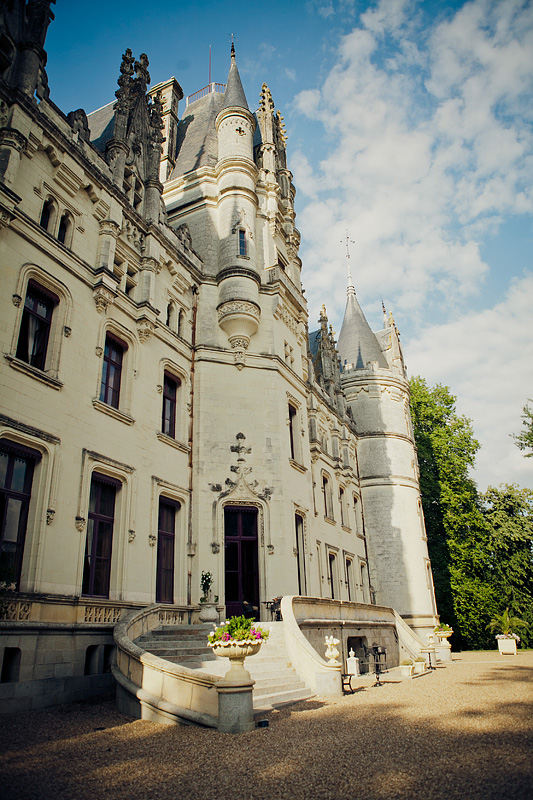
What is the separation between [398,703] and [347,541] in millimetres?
18842

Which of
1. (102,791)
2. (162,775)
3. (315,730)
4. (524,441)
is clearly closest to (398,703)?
(315,730)

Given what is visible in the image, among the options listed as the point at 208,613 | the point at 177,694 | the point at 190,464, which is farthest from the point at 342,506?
the point at 177,694

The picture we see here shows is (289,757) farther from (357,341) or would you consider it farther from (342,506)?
(357,341)

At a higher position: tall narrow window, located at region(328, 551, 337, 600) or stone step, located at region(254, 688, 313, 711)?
tall narrow window, located at region(328, 551, 337, 600)

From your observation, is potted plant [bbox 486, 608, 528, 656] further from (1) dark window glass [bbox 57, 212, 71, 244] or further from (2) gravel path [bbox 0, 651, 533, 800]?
(1) dark window glass [bbox 57, 212, 71, 244]

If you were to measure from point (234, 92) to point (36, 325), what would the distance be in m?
17.7

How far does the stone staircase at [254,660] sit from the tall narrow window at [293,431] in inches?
386

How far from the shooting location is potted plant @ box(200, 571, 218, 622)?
1541 centimetres

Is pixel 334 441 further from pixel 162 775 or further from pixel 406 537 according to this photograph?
pixel 162 775

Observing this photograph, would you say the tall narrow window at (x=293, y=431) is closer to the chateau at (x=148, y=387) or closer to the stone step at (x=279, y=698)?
the chateau at (x=148, y=387)

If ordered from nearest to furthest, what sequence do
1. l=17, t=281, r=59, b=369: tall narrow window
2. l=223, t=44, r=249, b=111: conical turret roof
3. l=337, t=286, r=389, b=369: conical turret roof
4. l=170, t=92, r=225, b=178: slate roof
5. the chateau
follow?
the chateau
l=17, t=281, r=59, b=369: tall narrow window
l=223, t=44, r=249, b=111: conical turret roof
l=170, t=92, r=225, b=178: slate roof
l=337, t=286, r=389, b=369: conical turret roof

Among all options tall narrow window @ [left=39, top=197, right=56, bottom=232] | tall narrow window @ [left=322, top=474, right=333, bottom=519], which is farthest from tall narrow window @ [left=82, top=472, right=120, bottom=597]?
tall narrow window @ [left=322, top=474, right=333, bottom=519]

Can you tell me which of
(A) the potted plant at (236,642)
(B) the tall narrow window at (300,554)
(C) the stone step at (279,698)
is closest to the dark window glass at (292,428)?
(B) the tall narrow window at (300,554)

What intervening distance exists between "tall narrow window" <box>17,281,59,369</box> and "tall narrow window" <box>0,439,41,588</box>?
2.30 meters
